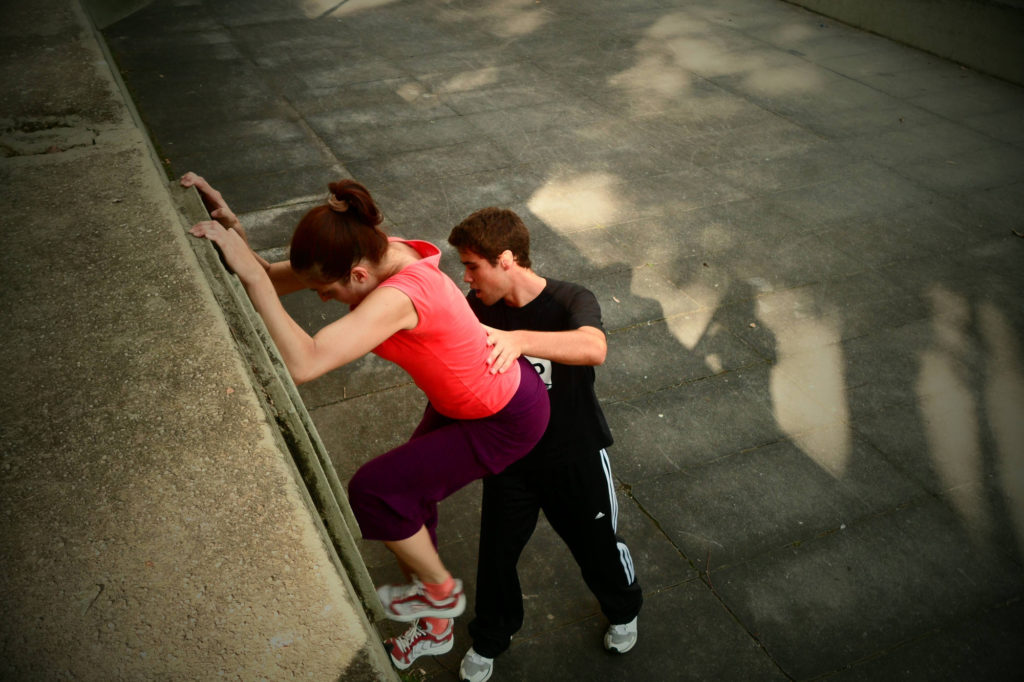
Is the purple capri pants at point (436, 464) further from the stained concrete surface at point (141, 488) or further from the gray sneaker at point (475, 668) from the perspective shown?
the gray sneaker at point (475, 668)

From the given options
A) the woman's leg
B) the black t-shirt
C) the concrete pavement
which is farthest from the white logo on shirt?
the concrete pavement

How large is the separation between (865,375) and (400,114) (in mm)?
6052

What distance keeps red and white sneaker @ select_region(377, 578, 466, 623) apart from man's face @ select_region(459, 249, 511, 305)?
3.83 ft

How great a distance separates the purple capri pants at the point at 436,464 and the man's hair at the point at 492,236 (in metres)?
0.49

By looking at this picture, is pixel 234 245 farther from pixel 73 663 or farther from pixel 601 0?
pixel 601 0

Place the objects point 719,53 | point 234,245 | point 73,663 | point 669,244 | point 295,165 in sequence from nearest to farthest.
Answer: point 73,663
point 234,245
point 669,244
point 295,165
point 719,53

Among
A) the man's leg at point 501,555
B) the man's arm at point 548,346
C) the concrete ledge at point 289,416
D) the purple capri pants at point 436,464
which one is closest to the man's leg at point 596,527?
the man's leg at point 501,555

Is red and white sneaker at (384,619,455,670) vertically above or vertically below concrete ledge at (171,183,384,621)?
below

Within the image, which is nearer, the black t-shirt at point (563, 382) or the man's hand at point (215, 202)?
the man's hand at point (215, 202)

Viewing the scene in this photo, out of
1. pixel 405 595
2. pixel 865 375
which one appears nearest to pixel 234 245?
pixel 405 595

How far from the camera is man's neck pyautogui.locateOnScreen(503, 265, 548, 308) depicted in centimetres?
299

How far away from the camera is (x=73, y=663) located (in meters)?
1.53

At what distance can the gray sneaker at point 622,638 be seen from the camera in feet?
10.9

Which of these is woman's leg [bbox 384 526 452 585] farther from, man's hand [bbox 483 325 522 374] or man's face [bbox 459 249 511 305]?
man's face [bbox 459 249 511 305]
